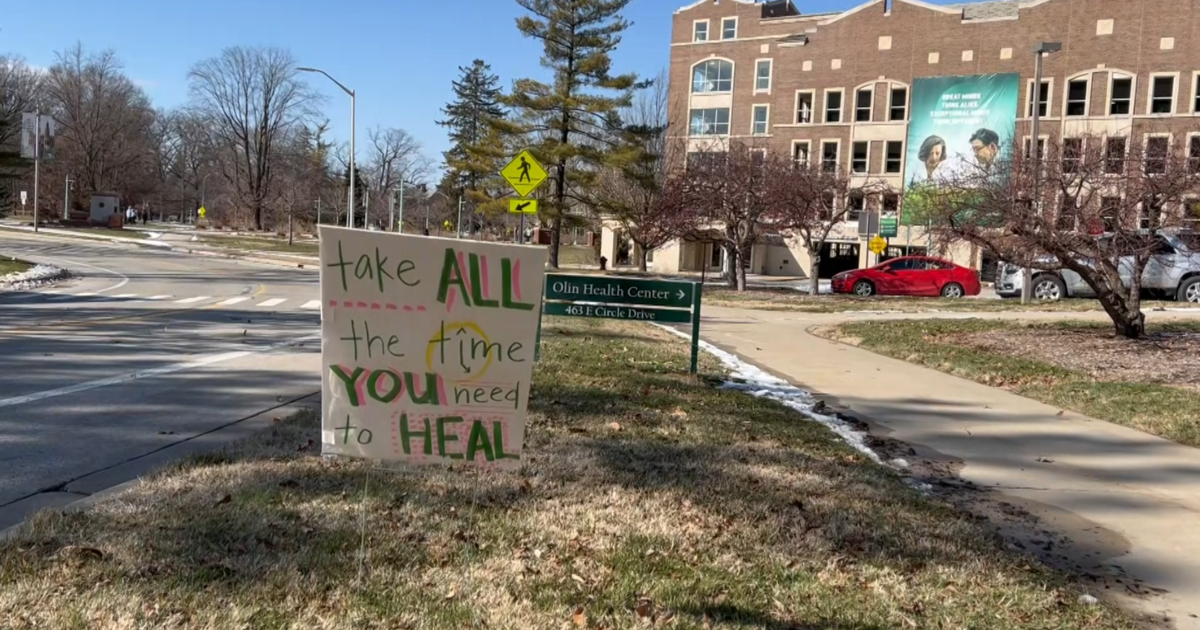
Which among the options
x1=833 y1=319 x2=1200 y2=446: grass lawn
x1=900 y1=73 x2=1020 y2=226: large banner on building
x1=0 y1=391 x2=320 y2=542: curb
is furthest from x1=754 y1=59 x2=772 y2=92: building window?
x1=0 y1=391 x2=320 y2=542: curb

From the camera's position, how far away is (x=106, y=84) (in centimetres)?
9075

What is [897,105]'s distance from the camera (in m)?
50.7

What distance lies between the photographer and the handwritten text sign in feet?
12.9

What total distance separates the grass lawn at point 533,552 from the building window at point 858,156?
48.6 m

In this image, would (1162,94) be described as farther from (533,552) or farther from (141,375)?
(533,552)

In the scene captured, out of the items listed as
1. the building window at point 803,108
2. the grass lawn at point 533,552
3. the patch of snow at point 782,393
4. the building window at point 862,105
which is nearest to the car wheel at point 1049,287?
the patch of snow at point 782,393

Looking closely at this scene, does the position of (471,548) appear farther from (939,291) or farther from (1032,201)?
(939,291)

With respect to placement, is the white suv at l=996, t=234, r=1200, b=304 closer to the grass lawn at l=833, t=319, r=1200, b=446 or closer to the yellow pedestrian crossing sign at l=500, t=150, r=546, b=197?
the grass lawn at l=833, t=319, r=1200, b=446

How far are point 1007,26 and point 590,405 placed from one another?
48.1m

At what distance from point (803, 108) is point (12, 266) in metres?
42.4

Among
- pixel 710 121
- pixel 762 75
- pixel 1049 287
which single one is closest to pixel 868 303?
pixel 1049 287

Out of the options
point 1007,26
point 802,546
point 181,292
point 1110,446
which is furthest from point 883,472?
point 1007,26

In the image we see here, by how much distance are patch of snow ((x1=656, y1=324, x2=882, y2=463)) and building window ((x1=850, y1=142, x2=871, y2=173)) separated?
41979 mm

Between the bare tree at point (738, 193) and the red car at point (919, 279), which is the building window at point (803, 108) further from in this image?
the red car at point (919, 279)
